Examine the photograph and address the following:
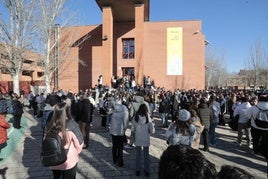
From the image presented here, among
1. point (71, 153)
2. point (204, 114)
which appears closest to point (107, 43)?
point (204, 114)

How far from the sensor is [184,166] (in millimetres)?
1506

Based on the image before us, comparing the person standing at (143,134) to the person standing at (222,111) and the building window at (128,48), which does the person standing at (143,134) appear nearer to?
the person standing at (222,111)

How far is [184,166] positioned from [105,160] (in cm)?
592

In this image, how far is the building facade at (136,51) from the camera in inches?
987

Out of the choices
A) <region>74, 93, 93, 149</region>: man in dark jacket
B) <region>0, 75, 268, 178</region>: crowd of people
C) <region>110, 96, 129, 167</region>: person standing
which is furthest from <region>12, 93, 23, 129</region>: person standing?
<region>110, 96, 129, 167</region>: person standing

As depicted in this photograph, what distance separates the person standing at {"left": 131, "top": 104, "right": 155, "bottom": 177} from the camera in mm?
5844

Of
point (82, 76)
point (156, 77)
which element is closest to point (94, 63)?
point (82, 76)

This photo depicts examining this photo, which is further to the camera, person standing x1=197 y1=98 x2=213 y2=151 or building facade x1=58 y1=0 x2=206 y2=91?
building facade x1=58 y1=0 x2=206 y2=91

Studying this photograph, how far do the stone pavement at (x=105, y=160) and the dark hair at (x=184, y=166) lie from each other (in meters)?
4.49

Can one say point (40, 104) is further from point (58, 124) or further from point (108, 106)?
point (58, 124)

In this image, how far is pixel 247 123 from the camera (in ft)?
27.3

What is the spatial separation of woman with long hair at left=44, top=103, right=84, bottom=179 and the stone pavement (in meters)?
2.08

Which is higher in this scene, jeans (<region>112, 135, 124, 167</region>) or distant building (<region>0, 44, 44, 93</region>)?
distant building (<region>0, 44, 44, 93</region>)

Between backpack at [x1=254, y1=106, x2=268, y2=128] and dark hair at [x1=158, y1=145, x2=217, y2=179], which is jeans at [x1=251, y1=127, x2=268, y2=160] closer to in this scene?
backpack at [x1=254, y1=106, x2=268, y2=128]
